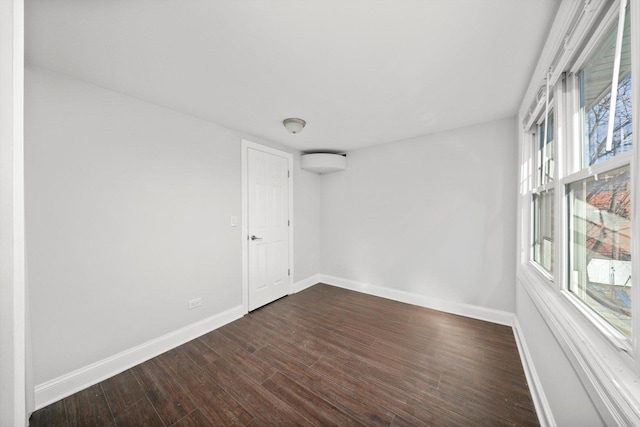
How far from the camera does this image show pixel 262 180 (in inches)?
122

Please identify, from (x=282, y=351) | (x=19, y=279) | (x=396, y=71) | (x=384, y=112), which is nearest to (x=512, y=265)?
(x=384, y=112)

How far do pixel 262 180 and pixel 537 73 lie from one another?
2829 mm

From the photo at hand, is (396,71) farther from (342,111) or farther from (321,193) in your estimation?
(321,193)

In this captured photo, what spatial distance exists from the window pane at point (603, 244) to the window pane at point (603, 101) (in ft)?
0.40

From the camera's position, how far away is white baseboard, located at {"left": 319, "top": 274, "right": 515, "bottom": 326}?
255cm

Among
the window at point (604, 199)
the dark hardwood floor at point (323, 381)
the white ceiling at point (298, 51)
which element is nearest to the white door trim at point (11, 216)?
the white ceiling at point (298, 51)

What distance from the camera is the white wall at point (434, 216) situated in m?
2.53

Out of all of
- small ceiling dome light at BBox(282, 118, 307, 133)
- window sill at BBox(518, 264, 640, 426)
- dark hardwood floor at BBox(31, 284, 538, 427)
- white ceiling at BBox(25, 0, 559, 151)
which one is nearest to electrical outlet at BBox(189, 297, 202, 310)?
dark hardwood floor at BBox(31, 284, 538, 427)

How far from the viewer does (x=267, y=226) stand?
3166 mm

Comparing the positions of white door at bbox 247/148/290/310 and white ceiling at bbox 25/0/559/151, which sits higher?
white ceiling at bbox 25/0/559/151

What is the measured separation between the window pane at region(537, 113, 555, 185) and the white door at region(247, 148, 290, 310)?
2796mm

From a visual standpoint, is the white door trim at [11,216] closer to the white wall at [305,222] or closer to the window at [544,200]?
the window at [544,200]

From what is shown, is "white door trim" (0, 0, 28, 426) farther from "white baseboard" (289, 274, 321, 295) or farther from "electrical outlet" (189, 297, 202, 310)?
"white baseboard" (289, 274, 321, 295)

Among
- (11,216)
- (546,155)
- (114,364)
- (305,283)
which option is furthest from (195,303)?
(546,155)
